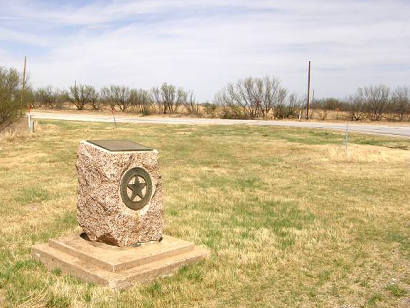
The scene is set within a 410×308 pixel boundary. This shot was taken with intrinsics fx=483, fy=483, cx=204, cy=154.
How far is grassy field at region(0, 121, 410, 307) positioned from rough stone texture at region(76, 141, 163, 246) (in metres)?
0.74

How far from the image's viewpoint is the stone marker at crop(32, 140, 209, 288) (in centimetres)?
548

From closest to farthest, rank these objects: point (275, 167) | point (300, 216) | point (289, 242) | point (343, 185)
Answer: point (289, 242) → point (300, 216) → point (343, 185) → point (275, 167)

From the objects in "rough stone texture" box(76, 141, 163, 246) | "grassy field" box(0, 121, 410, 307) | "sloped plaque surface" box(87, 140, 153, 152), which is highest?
"sloped plaque surface" box(87, 140, 153, 152)

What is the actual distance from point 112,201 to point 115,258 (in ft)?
2.24

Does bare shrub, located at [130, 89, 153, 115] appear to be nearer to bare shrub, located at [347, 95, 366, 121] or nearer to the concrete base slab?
bare shrub, located at [347, 95, 366, 121]

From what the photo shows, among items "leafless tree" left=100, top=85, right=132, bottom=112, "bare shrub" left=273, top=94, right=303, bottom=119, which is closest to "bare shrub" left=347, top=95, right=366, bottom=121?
"bare shrub" left=273, top=94, right=303, bottom=119

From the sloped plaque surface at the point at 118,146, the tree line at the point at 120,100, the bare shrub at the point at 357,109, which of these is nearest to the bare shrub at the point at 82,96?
the tree line at the point at 120,100

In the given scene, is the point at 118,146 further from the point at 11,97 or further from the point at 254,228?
the point at 11,97

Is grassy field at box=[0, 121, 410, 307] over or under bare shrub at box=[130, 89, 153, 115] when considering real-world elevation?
under

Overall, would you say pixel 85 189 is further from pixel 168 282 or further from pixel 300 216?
pixel 300 216

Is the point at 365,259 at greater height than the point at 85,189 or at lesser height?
lesser

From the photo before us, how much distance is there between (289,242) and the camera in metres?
6.62

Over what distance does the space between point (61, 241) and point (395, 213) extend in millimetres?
5633

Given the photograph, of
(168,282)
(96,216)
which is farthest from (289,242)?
(96,216)
